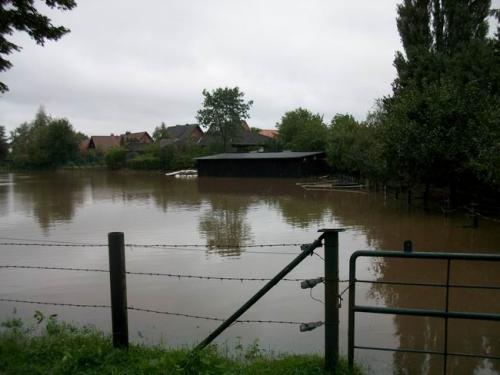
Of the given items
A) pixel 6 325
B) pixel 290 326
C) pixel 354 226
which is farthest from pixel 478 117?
pixel 6 325

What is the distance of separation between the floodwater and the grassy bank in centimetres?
120

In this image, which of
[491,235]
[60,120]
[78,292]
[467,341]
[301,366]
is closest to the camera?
[301,366]

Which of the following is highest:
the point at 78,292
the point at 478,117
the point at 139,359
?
the point at 478,117

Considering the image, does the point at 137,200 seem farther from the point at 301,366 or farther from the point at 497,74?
the point at 301,366

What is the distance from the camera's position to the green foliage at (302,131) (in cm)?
5535

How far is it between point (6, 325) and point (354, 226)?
1189 cm

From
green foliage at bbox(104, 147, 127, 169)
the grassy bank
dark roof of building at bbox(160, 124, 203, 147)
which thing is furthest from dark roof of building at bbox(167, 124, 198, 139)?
the grassy bank

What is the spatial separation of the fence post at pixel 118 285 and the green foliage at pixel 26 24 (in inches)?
168

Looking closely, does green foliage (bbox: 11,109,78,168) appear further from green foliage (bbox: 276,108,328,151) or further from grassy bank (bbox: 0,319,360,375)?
grassy bank (bbox: 0,319,360,375)

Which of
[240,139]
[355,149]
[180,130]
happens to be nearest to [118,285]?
[355,149]

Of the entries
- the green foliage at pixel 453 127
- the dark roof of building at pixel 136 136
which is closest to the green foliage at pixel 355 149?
the green foliage at pixel 453 127

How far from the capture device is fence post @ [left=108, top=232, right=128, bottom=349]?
13.3 feet

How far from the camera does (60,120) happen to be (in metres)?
81.7

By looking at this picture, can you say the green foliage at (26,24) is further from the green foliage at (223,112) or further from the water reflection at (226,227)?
the green foliage at (223,112)
